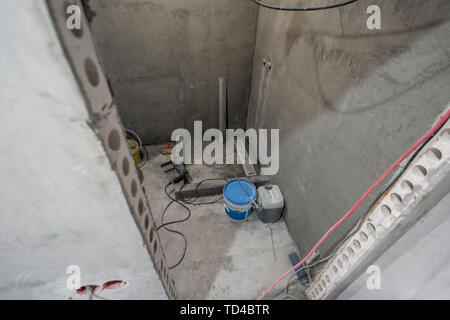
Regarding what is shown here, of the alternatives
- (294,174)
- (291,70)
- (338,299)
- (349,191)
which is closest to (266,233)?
(294,174)

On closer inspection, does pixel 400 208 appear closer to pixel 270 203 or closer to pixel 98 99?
pixel 98 99

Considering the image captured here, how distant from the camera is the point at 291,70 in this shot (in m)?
1.66

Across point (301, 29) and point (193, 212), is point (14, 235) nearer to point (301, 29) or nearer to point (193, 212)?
point (193, 212)

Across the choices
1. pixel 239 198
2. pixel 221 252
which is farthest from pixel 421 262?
pixel 221 252

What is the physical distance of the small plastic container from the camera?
6.19 ft

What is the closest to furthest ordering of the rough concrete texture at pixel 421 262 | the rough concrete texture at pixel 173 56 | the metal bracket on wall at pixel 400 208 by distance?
the metal bracket on wall at pixel 400 208
the rough concrete texture at pixel 421 262
the rough concrete texture at pixel 173 56

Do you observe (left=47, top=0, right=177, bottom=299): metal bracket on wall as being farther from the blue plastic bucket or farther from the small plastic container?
the small plastic container

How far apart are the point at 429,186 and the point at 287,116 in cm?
126

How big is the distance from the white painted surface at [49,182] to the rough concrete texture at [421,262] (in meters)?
1.02

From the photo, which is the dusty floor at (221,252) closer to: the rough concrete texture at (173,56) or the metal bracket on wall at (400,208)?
the metal bracket on wall at (400,208)

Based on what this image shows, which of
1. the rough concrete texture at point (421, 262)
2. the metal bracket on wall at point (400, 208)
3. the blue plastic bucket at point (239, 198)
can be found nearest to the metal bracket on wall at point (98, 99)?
the metal bracket on wall at point (400, 208)

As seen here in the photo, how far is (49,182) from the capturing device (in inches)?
17.6

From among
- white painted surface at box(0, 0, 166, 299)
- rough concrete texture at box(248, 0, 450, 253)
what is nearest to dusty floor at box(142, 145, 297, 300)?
rough concrete texture at box(248, 0, 450, 253)

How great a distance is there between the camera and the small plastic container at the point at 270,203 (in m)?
1.89
